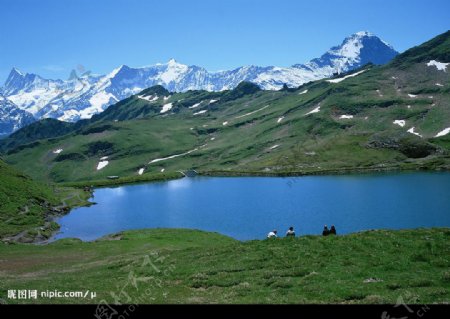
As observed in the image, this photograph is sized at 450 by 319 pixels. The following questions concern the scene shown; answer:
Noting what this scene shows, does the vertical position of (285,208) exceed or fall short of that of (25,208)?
it falls short

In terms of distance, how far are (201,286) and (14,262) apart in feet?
125

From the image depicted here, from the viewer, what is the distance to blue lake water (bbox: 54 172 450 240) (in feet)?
334

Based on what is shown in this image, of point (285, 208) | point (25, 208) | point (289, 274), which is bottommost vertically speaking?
point (285, 208)

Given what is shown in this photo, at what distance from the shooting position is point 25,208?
13325 cm

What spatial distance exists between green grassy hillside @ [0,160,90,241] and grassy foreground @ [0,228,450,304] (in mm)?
65070

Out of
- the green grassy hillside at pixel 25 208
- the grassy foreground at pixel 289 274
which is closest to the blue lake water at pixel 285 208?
the green grassy hillside at pixel 25 208

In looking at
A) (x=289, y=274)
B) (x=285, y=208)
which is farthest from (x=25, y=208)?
(x=289, y=274)

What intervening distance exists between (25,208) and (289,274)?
122 m

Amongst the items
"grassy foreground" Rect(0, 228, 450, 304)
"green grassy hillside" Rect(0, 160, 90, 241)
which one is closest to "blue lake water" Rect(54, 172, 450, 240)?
"green grassy hillside" Rect(0, 160, 90, 241)

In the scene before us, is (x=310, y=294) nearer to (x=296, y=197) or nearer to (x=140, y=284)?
(x=140, y=284)

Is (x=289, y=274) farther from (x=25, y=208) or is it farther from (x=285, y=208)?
(x=25, y=208)

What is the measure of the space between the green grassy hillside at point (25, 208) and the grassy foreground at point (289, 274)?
213 ft

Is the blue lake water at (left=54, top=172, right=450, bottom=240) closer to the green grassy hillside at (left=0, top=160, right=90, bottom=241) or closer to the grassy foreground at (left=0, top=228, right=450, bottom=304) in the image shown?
the green grassy hillside at (left=0, top=160, right=90, bottom=241)

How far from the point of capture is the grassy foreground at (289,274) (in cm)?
2475
